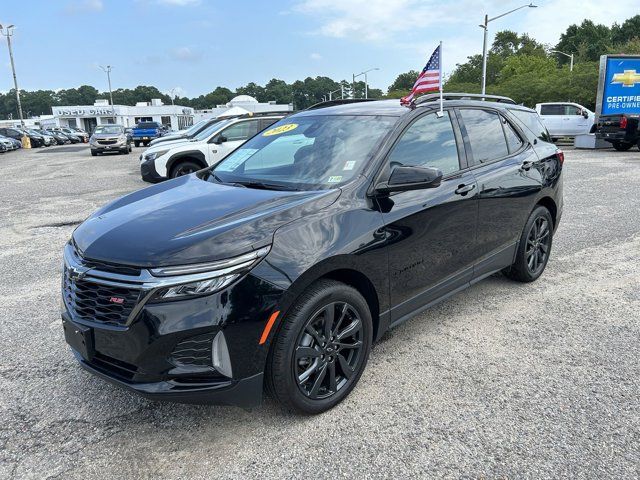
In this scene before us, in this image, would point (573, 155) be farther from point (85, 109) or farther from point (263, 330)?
point (85, 109)

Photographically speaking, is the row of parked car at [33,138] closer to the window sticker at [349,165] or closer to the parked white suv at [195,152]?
the parked white suv at [195,152]

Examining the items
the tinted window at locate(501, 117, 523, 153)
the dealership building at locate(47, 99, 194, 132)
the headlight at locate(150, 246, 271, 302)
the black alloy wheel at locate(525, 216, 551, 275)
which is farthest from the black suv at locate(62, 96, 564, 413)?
the dealership building at locate(47, 99, 194, 132)

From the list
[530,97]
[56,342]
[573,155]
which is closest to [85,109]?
[530,97]

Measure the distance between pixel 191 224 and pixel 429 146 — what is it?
1876 millimetres

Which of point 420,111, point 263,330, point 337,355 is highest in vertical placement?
point 420,111

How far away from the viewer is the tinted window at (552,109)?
23.1m

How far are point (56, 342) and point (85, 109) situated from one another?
9137 cm

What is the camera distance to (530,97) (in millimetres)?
35906

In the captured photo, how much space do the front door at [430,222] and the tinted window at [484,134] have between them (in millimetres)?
207

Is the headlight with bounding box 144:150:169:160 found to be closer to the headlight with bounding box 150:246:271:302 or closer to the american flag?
the american flag

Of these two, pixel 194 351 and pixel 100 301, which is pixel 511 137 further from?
pixel 100 301

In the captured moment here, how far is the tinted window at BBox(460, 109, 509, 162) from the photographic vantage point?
13.5 feet

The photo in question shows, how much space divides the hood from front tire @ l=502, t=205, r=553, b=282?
2446 mm

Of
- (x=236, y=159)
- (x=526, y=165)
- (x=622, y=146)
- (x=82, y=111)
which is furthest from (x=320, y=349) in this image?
(x=82, y=111)
